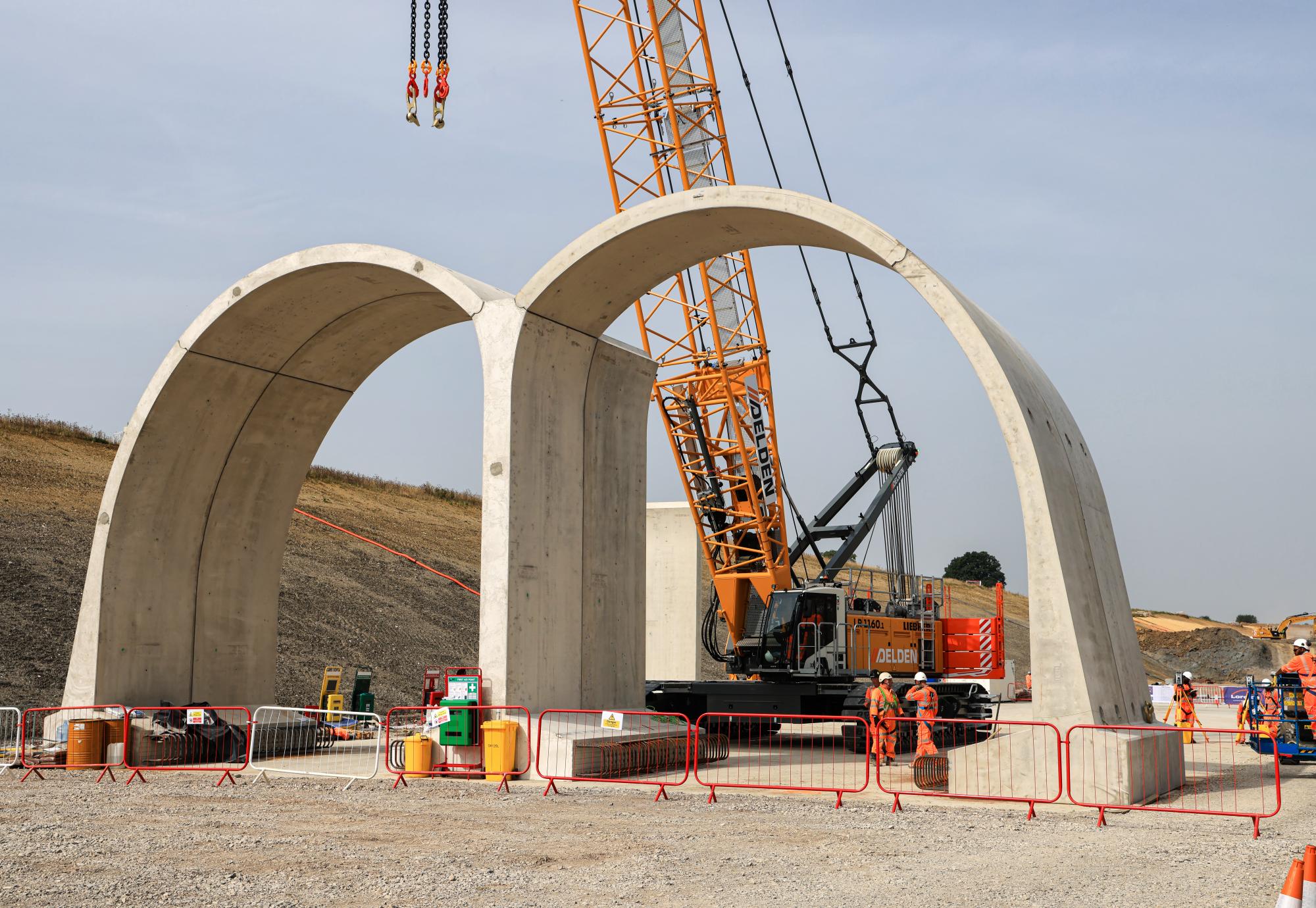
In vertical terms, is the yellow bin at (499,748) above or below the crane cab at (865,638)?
below

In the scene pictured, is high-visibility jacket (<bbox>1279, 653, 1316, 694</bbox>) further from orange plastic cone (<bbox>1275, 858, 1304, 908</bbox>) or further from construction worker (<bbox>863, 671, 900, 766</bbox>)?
orange plastic cone (<bbox>1275, 858, 1304, 908</bbox>)

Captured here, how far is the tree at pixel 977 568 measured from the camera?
349ft

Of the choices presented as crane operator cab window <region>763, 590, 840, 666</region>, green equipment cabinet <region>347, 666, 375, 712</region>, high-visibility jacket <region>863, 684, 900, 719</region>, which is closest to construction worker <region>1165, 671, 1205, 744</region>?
crane operator cab window <region>763, 590, 840, 666</region>

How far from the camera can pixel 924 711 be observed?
46.6 ft

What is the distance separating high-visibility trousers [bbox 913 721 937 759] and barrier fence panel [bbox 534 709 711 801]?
255 centimetres

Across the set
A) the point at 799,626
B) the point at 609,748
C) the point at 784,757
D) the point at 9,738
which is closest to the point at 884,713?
the point at 784,757

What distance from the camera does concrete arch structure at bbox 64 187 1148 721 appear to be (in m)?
12.0

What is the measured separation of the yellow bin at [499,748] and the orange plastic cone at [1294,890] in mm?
9385

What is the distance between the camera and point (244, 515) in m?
17.5

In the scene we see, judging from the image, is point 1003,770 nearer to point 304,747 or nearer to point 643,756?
point 643,756

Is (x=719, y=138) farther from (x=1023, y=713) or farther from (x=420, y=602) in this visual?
(x=420, y=602)

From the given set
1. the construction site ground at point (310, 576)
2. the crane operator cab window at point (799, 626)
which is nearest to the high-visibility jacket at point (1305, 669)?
the crane operator cab window at point (799, 626)

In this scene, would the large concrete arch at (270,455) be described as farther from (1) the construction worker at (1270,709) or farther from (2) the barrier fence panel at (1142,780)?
(1) the construction worker at (1270,709)

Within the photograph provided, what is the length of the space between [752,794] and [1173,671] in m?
49.2
